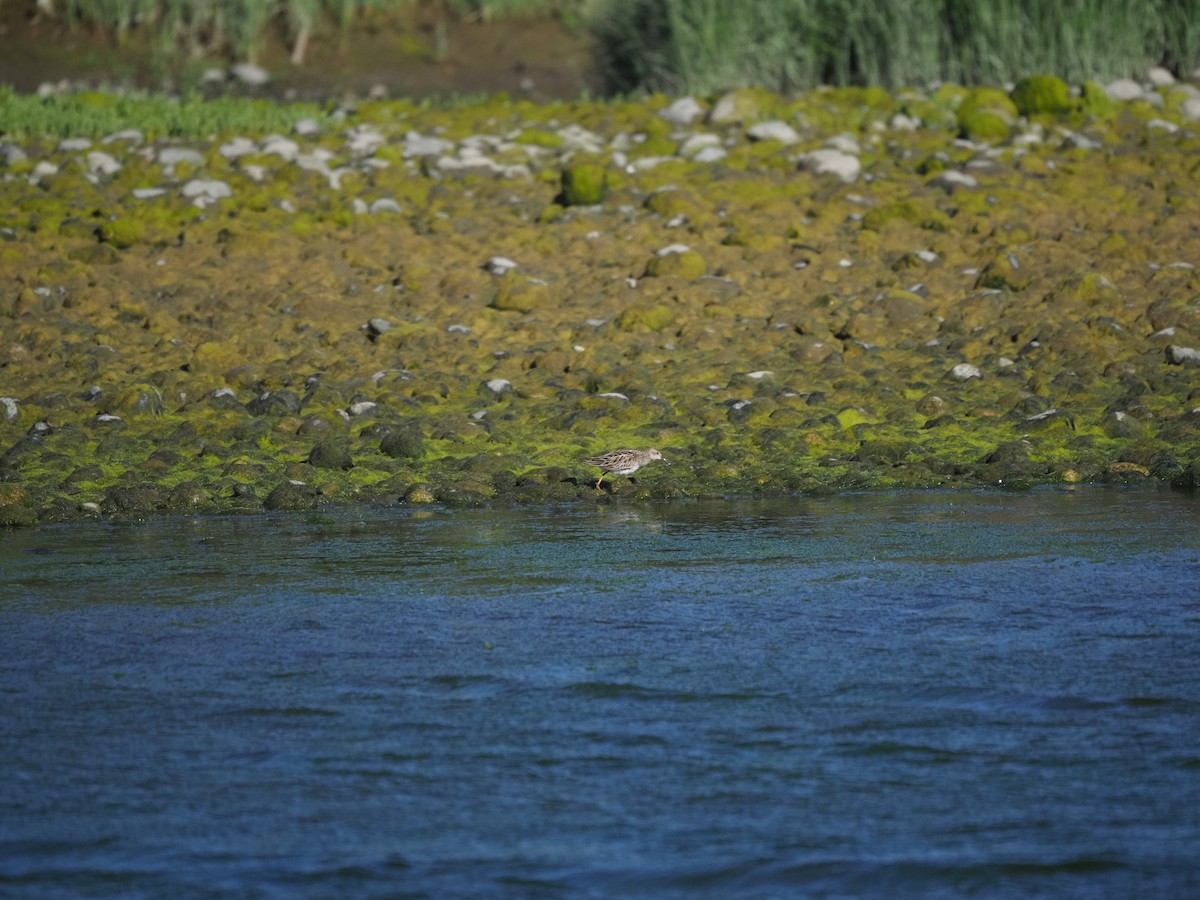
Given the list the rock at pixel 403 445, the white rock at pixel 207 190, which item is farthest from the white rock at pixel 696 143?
the rock at pixel 403 445

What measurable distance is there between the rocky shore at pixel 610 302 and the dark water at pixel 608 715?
1.23 meters

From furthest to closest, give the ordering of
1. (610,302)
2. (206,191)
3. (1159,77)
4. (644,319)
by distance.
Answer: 1. (1159,77)
2. (206,191)
3. (610,302)
4. (644,319)

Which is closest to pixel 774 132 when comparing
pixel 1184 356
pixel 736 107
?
pixel 736 107

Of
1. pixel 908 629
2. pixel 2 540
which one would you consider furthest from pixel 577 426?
pixel 908 629

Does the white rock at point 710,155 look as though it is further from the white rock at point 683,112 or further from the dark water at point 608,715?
the dark water at point 608,715

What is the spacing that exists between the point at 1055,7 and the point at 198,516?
29.3 feet

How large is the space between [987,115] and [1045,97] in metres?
0.58

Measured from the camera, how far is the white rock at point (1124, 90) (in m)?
11.8

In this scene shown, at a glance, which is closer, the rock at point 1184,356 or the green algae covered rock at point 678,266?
the rock at point 1184,356

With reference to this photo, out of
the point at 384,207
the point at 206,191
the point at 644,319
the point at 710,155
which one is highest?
the point at 710,155

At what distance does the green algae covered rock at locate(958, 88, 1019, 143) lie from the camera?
1119 cm

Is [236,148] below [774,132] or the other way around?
below

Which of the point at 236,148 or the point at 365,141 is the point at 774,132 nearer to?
the point at 365,141

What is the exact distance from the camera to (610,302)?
882 cm
